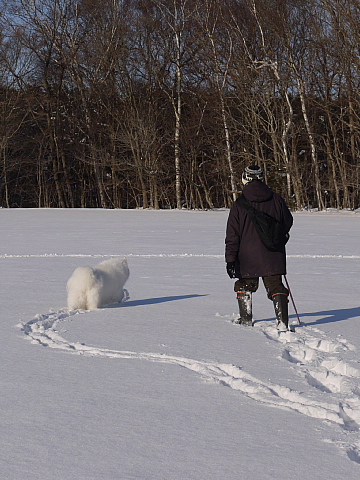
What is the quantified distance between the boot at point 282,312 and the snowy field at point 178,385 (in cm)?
9

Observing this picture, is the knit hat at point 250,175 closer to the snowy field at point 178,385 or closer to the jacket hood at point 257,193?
the jacket hood at point 257,193

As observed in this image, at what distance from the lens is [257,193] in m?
5.24

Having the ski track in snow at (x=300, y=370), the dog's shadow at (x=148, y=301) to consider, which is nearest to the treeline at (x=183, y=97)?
the dog's shadow at (x=148, y=301)

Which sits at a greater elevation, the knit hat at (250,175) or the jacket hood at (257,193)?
the knit hat at (250,175)

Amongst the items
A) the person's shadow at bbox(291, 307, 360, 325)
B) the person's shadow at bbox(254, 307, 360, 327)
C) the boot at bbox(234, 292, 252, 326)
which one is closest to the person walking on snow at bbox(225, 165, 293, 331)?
the boot at bbox(234, 292, 252, 326)

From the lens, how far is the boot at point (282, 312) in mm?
5168

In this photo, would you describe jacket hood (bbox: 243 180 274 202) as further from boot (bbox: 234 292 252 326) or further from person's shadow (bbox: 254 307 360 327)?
person's shadow (bbox: 254 307 360 327)

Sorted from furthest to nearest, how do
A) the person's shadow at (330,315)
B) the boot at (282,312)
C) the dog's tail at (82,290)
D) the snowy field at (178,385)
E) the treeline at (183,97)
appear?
1. the treeline at (183,97)
2. the dog's tail at (82,290)
3. the person's shadow at (330,315)
4. the boot at (282,312)
5. the snowy field at (178,385)

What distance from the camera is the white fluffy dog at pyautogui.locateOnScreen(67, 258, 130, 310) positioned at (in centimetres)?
606

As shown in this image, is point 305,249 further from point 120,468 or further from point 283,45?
point 283,45

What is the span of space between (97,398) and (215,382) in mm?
741

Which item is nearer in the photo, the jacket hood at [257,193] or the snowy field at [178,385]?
the snowy field at [178,385]

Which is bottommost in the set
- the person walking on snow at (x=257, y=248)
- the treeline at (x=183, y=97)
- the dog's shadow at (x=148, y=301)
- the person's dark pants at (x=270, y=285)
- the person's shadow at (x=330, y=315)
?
the person's shadow at (x=330, y=315)

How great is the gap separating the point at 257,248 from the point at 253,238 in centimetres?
9
